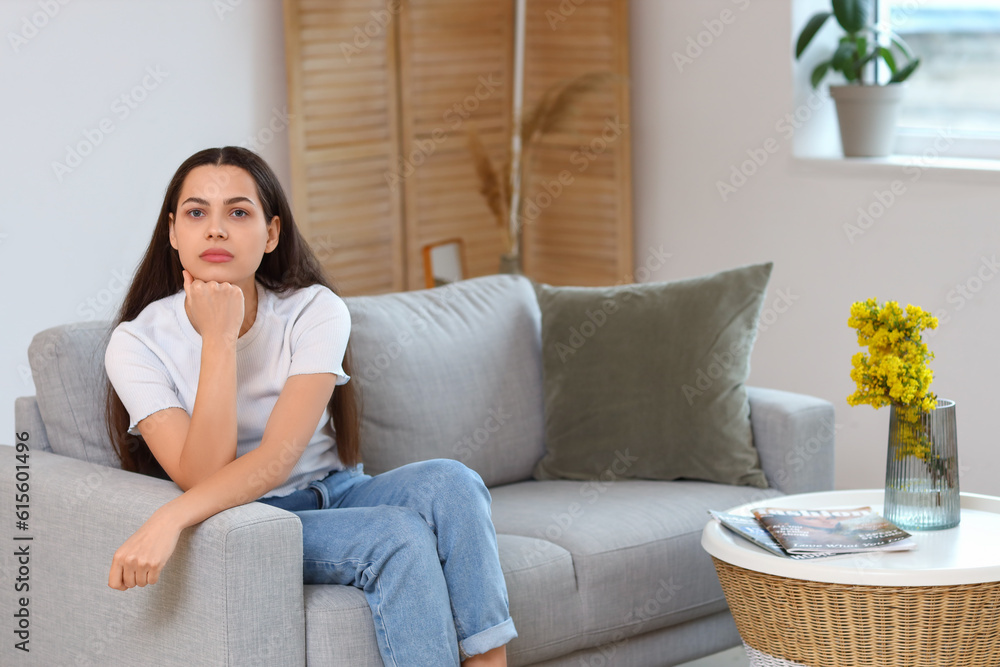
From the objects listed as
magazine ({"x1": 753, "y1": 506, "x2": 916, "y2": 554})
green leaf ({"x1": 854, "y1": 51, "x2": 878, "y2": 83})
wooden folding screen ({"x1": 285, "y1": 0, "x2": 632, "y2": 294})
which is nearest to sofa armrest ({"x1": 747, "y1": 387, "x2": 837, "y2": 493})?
magazine ({"x1": 753, "y1": 506, "x2": 916, "y2": 554})

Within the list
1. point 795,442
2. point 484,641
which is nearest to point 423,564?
point 484,641

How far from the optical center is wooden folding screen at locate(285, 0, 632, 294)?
376cm

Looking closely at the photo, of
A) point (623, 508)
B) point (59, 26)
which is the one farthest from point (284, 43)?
point (623, 508)

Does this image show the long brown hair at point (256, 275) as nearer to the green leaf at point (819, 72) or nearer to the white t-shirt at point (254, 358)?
the white t-shirt at point (254, 358)

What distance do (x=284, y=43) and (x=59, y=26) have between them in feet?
2.52

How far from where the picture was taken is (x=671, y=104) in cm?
403

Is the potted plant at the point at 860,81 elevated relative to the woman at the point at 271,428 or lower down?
elevated

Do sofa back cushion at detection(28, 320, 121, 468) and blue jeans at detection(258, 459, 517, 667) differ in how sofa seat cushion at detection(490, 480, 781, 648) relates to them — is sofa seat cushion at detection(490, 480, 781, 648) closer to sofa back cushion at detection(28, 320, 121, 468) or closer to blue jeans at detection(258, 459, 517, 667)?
blue jeans at detection(258, 459, 517, 667)

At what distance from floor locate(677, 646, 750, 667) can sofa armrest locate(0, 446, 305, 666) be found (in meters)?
1.13

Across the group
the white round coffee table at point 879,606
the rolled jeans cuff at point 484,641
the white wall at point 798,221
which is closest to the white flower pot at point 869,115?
the white wall at point 798,221

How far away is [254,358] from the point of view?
1.99 m

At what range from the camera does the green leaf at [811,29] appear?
357cm

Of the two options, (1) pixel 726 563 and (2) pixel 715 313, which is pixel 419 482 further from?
(2) pixel 715 313

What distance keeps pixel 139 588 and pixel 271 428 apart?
306 mm
